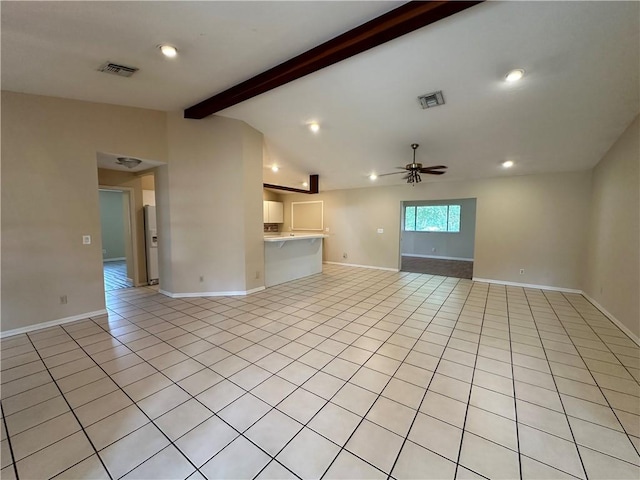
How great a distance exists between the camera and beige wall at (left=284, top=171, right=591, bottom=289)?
5.00 meters

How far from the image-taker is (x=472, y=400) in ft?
6.57

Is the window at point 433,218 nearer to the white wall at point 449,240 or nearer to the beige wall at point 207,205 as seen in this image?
the white wall at point 449,240

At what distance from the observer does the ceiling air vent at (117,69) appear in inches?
109

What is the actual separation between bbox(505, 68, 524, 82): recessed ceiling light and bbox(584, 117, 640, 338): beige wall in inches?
70.3

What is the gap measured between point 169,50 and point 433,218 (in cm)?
938

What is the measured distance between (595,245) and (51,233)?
27.1 ft

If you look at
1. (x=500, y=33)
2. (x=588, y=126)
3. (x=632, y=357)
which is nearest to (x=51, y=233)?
(x=500, y=33)

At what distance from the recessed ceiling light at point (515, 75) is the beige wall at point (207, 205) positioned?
150 inches

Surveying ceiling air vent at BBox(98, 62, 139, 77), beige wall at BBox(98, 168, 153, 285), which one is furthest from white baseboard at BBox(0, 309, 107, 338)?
ceiling air vent at BBox(98, 62, 139, 77)

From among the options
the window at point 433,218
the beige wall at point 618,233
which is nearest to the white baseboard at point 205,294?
the beige wall at point 618,233

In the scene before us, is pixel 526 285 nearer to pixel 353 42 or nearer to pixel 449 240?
pixel 449 240

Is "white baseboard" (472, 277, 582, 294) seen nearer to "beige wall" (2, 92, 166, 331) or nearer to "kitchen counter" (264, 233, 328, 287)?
"kitchen counter" (264, 233, 328, 287)

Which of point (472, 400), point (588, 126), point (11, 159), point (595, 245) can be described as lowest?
point (472, 400)

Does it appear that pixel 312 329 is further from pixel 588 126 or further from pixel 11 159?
pixel 588 126
